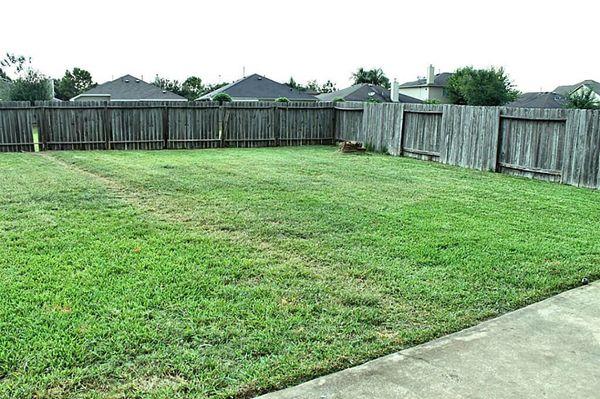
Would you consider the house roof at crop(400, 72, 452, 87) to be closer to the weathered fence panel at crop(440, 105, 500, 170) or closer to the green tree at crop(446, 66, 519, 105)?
the green tree at crop(446, 66, 519, 105)

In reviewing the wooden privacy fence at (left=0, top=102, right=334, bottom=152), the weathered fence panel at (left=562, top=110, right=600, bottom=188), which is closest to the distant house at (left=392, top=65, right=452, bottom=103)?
the wooden privacy fence at (left=0, top=102, right=334, bottom=152)

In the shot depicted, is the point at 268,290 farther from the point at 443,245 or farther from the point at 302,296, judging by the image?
the point at 443,245

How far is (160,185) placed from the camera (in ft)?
29.4

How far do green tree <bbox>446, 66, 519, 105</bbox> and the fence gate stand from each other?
1208 inches

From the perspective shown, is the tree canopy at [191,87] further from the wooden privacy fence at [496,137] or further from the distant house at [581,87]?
the wooden privacy fence at [496,137]

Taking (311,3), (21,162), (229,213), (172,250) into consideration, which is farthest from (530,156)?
(21,162)

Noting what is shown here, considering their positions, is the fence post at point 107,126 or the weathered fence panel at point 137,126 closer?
the fence post at point 107,126

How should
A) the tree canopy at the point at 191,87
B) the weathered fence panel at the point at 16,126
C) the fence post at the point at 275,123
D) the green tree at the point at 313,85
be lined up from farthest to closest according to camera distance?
the green tree at the point at 313,85 → the tree canopy at the point at 191,87 → the fence post at the point at 275,123 → the weathered fence panel at the point at 16,126

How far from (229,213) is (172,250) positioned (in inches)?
68.3

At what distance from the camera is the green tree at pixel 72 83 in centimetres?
6128

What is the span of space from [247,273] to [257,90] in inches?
1438

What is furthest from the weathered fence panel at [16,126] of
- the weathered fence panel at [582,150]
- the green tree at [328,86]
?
the green tree at [328,86]

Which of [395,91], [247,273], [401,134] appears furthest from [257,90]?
[247,273]

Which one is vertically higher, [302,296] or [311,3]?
[311,3]
